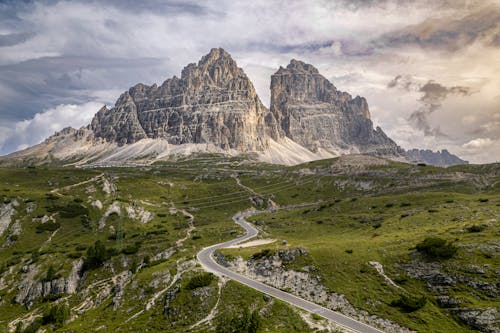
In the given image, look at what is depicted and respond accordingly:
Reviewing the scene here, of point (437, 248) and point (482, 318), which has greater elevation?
point (437, 248)

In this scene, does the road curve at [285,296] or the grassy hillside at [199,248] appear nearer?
the road curve at [285,296]

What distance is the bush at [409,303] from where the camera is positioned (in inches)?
1759

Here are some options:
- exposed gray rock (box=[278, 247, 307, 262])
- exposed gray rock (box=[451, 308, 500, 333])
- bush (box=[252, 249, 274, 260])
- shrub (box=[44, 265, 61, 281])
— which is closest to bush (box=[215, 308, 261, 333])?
exposed gray rock (box=[278, 247, 307, 262])

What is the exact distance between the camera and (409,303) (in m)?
45.1

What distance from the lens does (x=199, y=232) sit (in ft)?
389

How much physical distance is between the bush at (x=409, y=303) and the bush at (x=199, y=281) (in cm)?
3328

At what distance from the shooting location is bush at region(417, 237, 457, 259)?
2170 inches

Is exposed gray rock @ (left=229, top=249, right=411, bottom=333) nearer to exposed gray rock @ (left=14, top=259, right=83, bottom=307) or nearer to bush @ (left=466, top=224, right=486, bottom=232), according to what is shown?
bush @ (left=466, top=224, right=486, bottom=232)

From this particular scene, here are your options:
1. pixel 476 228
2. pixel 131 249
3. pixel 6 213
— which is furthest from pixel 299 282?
pixel 6 213

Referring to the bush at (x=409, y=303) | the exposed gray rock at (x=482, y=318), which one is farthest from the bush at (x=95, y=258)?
the exposed gray rock at (x=482, y=318)

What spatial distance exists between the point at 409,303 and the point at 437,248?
16.8m

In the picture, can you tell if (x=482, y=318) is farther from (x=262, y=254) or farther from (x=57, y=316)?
(x=57, y=316)

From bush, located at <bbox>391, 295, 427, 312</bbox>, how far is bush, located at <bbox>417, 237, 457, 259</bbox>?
13094 mm

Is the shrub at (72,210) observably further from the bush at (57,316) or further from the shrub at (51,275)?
the bush at (57,316)
